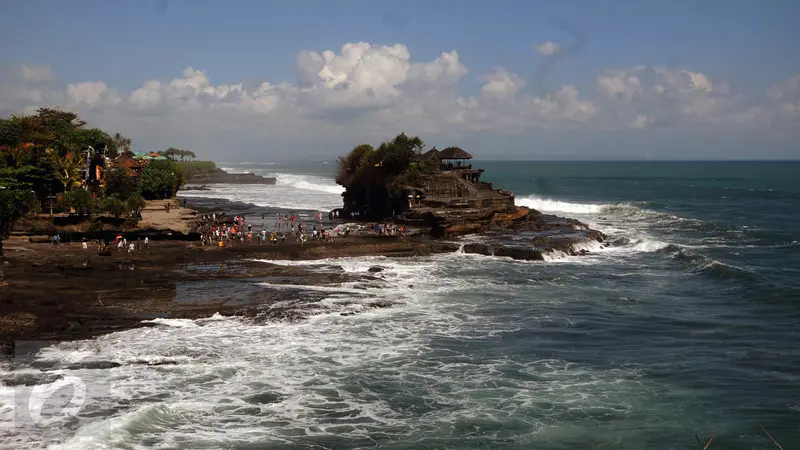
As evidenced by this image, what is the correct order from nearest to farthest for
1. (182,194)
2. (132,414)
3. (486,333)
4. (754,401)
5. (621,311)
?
1. (132,414)
2. (754,401)
3. (486,333)
4. (621,311)
5. (182,194)

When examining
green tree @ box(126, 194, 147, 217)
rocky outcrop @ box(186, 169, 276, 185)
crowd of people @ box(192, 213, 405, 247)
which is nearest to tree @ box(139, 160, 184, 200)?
crowd of people @ box(192, 213, 405, 247)

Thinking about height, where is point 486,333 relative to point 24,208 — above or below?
below

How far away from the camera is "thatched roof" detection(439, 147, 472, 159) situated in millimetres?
64250

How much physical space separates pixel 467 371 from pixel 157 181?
185 feet

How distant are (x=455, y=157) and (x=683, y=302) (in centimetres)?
3391

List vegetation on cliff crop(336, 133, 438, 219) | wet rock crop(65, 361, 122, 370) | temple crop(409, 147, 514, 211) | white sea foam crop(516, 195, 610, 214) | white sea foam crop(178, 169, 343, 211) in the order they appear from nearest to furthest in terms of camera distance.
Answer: wet rock crop(65, 361, 122, 370) < temple crop(409, 147, 514, 211) < vegetation on cliff crop(336, 133, 438, 219) < white sea foam crop(516, 195, 610, 214) < white sea foam crop(178, 169, 343, 211)

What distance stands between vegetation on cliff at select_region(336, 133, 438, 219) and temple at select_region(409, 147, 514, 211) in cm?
93

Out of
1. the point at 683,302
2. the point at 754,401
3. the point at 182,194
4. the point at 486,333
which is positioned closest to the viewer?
the point at 754,401

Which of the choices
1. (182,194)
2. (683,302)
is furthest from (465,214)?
(182,194)

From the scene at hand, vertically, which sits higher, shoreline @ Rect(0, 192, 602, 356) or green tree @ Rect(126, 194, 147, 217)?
green tree @ Rect(126, 194, 147, 217)

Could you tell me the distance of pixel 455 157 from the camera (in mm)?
64188

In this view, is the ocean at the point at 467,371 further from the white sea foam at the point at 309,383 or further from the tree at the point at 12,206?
the tree at the point at 12,206

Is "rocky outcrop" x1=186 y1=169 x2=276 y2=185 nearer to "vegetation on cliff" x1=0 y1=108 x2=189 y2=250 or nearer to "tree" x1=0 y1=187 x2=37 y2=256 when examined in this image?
"vegetation on cliff" x1=0 y1=108 x2=189 y2=250

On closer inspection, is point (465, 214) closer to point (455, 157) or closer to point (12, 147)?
point (455, 157)
